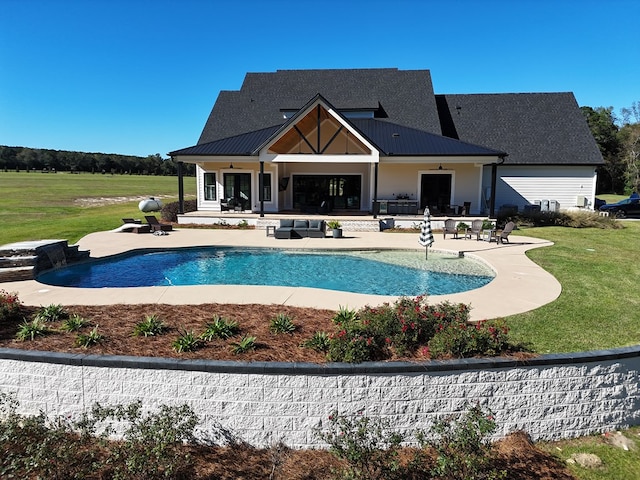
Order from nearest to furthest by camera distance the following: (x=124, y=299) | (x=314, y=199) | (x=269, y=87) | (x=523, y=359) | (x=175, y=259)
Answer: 1. (x=523, y=359)
2. (x=124, y=299)
3. (x=175, y=259)
4. (x=314, y=199)
5. (x=269, y=87)

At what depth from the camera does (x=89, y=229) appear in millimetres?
21234

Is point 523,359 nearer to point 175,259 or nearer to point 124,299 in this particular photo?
point 124,299

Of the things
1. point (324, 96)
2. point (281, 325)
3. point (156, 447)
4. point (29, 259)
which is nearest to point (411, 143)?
point (324, 96)

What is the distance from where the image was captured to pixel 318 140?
22.6 meters

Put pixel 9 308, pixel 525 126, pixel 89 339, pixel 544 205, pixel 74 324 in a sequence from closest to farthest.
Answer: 1. pixel 89 339
2. pixel 74 324
3. pixel 9 308
4. pixel 544 205
5. pixel 525 126

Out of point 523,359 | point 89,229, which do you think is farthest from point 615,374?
point 89,229

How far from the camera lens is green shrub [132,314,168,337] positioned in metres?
6.86

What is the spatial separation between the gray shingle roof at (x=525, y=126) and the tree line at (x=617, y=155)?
25.5 metres

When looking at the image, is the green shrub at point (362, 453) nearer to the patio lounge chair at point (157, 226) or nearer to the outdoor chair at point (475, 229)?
the outdoor chair at point (475, 229)

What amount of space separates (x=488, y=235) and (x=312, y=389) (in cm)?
1484

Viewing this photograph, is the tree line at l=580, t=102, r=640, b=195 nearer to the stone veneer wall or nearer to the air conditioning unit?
the air conditioning unit

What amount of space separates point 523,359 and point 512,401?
1.92 feet

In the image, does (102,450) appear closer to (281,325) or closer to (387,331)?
(281,325)

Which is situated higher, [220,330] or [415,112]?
[415,112]
